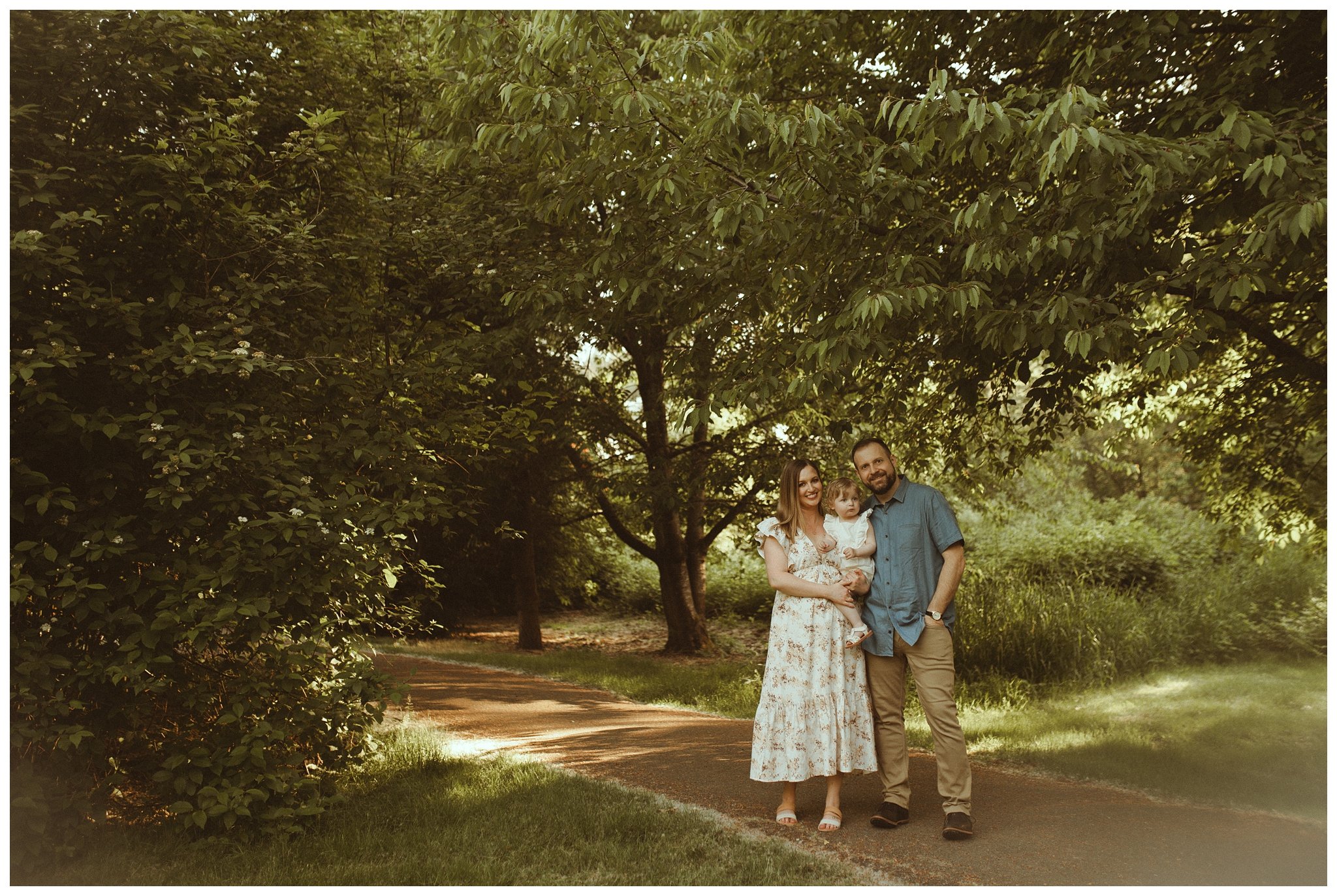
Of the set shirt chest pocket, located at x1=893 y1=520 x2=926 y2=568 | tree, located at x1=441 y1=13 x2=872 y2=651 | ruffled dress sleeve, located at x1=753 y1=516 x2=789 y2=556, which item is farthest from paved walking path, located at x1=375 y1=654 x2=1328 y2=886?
tree, located at x1=441 y1=13 x2=872 y2=651

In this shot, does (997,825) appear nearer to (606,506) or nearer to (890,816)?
(890,816)

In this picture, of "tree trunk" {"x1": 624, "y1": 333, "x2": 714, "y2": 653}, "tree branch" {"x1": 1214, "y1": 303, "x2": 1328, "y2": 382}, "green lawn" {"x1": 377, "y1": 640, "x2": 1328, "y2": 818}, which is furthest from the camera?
"tree trunk" {"x1": 624, "y1": 333, "x2": 714, "y2": 653}

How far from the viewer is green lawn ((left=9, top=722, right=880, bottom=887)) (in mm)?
4539

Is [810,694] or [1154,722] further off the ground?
[810,694]

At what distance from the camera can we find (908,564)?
5.06 m

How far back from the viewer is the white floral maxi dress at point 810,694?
501 centimetres

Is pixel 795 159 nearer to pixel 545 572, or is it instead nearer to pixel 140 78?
pixel 140 78

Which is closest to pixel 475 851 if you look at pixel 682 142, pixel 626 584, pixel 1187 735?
pixel 682 142

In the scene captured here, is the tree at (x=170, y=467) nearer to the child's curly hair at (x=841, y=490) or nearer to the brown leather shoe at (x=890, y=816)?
the child's curly hair at (x=841, y=490)

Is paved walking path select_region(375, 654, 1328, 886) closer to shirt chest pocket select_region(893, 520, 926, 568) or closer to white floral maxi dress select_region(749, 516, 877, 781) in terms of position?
white floral maxi dress select_region(749, 516, 877, 781)

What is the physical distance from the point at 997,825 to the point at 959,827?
14.6 inches

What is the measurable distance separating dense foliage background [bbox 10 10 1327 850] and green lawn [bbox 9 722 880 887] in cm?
24

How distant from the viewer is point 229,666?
17.7ft

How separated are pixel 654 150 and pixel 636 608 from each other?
17259 mm
